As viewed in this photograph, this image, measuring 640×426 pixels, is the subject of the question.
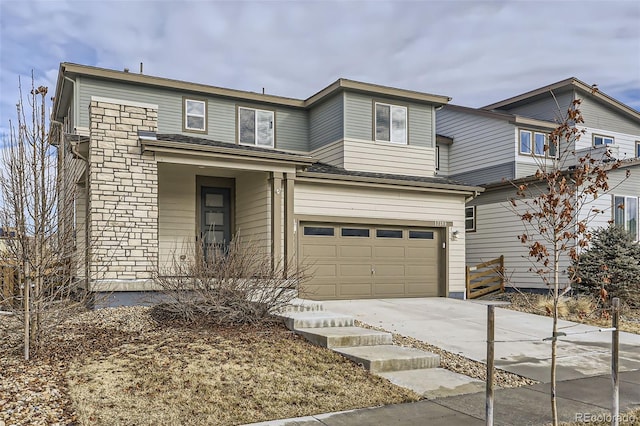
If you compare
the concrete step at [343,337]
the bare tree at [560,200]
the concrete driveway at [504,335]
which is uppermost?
the bare tree at [560,200]

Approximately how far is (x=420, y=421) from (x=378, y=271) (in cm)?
974

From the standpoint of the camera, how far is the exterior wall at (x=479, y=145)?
20.3 metres

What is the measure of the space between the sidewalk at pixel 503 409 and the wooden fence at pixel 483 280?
9.72 m

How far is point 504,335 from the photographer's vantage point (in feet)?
33.7

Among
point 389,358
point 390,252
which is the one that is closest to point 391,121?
point 390,252

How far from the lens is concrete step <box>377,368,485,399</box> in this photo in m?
6.42

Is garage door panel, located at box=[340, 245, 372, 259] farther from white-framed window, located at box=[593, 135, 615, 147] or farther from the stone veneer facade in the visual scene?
white-framed window, located at box=[593, 135, 615, 147]

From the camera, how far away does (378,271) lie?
49.3ft

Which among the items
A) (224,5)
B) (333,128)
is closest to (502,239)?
(333,128)

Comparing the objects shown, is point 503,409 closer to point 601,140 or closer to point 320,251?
point 320,251

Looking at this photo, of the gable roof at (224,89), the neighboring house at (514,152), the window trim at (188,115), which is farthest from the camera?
the neighboring house at (514,152)

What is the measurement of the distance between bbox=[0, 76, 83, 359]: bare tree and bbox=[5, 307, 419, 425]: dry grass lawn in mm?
588

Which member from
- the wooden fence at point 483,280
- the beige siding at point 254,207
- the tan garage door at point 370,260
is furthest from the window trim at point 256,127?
the wooden fence at point 483,280

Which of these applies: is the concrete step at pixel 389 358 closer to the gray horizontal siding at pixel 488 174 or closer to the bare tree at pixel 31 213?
the bare tree at pixel 31 213
